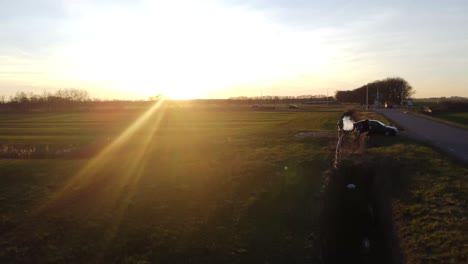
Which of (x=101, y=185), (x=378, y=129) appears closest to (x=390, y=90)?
(x=378, y=129)

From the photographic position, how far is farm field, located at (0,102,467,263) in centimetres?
1282

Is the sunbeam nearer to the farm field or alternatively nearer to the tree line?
the farm field

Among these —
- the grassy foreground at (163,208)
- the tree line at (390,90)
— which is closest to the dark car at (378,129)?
the grassy foreground at (163,208)

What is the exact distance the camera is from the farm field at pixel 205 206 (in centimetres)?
1282

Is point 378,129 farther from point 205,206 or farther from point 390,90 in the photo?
point 390,90

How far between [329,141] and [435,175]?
15.0 metres

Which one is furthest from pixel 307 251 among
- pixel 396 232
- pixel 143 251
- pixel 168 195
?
pixel 168 195

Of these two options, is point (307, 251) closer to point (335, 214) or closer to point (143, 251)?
point (335, 214)

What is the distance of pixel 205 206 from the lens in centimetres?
1717

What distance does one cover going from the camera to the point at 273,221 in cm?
1530

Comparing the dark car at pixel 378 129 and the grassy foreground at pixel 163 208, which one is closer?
the grassy foreground at pixel 163 208

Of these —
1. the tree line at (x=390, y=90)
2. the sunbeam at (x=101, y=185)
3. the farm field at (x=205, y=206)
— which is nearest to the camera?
the farm field at (x=205, y=206)

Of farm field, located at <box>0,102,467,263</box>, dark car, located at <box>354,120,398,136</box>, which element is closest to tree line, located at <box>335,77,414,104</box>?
dark car, located at <box>354,120,398,136</box>

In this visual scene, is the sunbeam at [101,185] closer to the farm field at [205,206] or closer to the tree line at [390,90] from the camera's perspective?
the farm field at [205,206]
